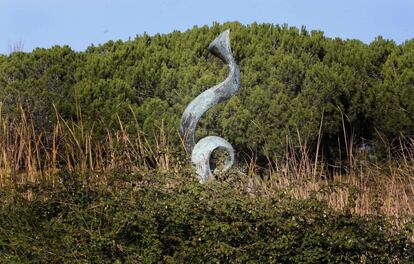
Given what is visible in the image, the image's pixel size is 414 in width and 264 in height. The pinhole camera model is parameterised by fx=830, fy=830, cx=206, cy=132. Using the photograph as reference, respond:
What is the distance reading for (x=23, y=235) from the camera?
19.6ft

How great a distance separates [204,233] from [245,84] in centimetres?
Answer: 767

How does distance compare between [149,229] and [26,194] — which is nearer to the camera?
[149,229]

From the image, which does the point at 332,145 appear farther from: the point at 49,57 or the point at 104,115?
the point at 49,57

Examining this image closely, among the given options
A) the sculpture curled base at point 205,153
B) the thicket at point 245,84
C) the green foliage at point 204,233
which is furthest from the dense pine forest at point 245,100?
the green foliage at point 204,233

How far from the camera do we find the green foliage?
17.7 feet

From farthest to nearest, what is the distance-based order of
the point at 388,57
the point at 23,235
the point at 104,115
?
1. the point at 388,57
2. the point at 104,115
3. the point at 23,235

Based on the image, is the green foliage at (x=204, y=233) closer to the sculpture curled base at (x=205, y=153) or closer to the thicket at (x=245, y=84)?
the sculpture curled base at (x=205, y=153)

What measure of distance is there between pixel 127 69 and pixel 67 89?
3.45 ft

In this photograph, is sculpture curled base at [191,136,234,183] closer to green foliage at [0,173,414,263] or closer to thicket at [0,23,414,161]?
green foliage at [0,173,414,263]

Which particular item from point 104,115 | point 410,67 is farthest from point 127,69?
point 410,67

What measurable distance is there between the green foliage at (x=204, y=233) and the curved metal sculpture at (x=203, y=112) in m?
1.79

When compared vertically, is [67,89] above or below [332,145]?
above

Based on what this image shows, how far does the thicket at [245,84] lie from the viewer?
41.8 ft

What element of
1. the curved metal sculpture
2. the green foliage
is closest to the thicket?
the curved metal sculpture
